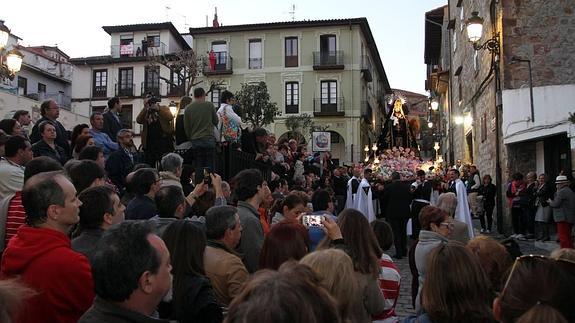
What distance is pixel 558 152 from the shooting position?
1423 cm

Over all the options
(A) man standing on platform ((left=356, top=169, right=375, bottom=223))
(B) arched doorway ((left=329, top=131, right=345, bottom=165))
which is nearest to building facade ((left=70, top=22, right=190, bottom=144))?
(B) arched doorway ((left=329, top=131, right=345, bottom=165))

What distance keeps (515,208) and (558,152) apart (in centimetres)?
184

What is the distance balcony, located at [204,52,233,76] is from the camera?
4166cm

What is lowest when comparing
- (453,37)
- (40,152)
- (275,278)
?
(275,278)

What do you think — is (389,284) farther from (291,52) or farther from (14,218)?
(291,52)

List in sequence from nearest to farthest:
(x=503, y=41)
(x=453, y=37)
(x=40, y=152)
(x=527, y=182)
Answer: (x=40, y=152) → (x=527, y=182) → (x=503, y=41) → (x=453, y=37)

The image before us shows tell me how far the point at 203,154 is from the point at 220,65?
34128 mm

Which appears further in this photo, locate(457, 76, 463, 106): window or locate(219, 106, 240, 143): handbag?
locate(457, 76, 463, 106): window

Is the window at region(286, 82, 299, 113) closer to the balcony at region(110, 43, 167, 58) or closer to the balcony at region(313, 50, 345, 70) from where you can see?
the balcony at region(313, 50, 345, 70)

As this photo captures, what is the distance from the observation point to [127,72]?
4584cm

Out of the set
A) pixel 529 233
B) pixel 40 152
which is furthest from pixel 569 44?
pixel 40 152

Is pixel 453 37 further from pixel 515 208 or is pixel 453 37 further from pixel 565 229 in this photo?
pixel 565 229

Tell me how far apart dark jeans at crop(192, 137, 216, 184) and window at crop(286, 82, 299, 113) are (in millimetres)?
32106

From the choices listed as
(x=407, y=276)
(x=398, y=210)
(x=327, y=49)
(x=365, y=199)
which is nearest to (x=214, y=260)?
(x=407, y=276)
